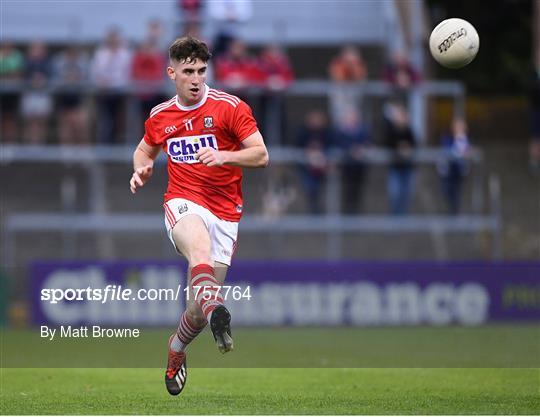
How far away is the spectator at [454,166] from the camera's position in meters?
21.5

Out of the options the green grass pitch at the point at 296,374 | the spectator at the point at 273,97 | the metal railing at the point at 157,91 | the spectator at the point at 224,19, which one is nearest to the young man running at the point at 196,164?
the green grass pitch at the point at 296,374

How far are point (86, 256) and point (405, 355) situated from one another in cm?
749

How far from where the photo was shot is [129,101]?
22703mm

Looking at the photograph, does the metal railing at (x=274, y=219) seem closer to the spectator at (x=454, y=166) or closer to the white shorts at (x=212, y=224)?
the spectator at (x=454, y=166)

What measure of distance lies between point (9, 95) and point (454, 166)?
8.30m

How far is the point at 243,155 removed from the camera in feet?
31.6

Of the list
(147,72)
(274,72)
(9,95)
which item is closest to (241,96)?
(274,72)

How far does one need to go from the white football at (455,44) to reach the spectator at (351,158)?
10402 mm

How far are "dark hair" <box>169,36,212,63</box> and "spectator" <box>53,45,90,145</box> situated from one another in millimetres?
12770

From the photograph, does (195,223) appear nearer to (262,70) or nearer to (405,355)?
(405,355)

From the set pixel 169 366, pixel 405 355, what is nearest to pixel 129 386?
pixel 169 366

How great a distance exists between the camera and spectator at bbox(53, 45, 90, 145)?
22344 millimetres

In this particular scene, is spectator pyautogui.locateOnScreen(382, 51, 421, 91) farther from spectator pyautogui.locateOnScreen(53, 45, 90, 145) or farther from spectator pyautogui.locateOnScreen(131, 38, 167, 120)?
spectator pyautogui.locateOnScreen(53, 45, 90, 145)

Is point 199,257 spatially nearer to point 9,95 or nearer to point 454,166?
point 454,166
